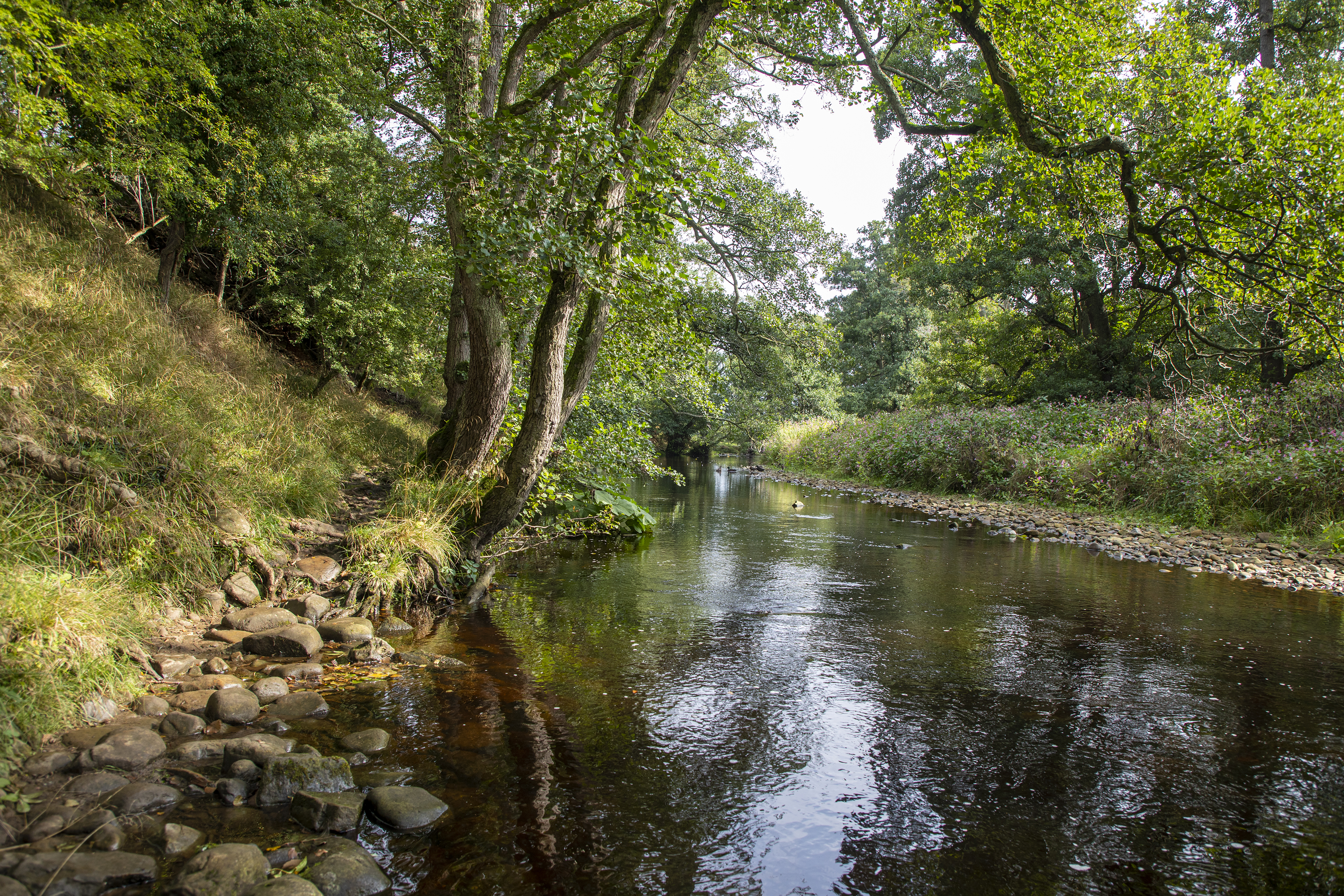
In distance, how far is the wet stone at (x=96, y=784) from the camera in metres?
2.86

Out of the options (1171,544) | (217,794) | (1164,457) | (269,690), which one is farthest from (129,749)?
(1164,457)

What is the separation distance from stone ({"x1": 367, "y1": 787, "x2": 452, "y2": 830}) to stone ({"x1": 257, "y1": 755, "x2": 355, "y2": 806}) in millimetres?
188

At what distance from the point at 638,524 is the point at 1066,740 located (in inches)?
322

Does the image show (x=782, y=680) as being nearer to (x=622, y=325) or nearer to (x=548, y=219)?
(x=548, y=219)

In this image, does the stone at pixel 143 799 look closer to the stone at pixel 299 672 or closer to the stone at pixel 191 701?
the stone at pixel 191 701

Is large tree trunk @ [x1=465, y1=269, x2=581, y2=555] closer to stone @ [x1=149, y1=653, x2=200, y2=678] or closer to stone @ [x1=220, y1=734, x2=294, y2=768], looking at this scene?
stone @ [x1=149, y1=653, x2=200, y2=678]

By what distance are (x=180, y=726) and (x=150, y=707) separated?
0.98 feet

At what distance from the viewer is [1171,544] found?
10.3 metres

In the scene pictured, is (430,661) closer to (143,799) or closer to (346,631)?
(346,631)

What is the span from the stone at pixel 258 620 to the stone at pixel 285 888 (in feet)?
10.5

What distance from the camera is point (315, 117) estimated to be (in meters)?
11.1

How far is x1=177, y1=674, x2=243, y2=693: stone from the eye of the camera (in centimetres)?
411

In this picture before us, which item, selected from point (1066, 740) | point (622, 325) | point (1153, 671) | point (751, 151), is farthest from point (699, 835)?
point (751, 151)

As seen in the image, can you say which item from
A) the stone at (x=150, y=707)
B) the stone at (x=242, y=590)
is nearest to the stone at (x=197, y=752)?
the stone at (x=150, y=707)
